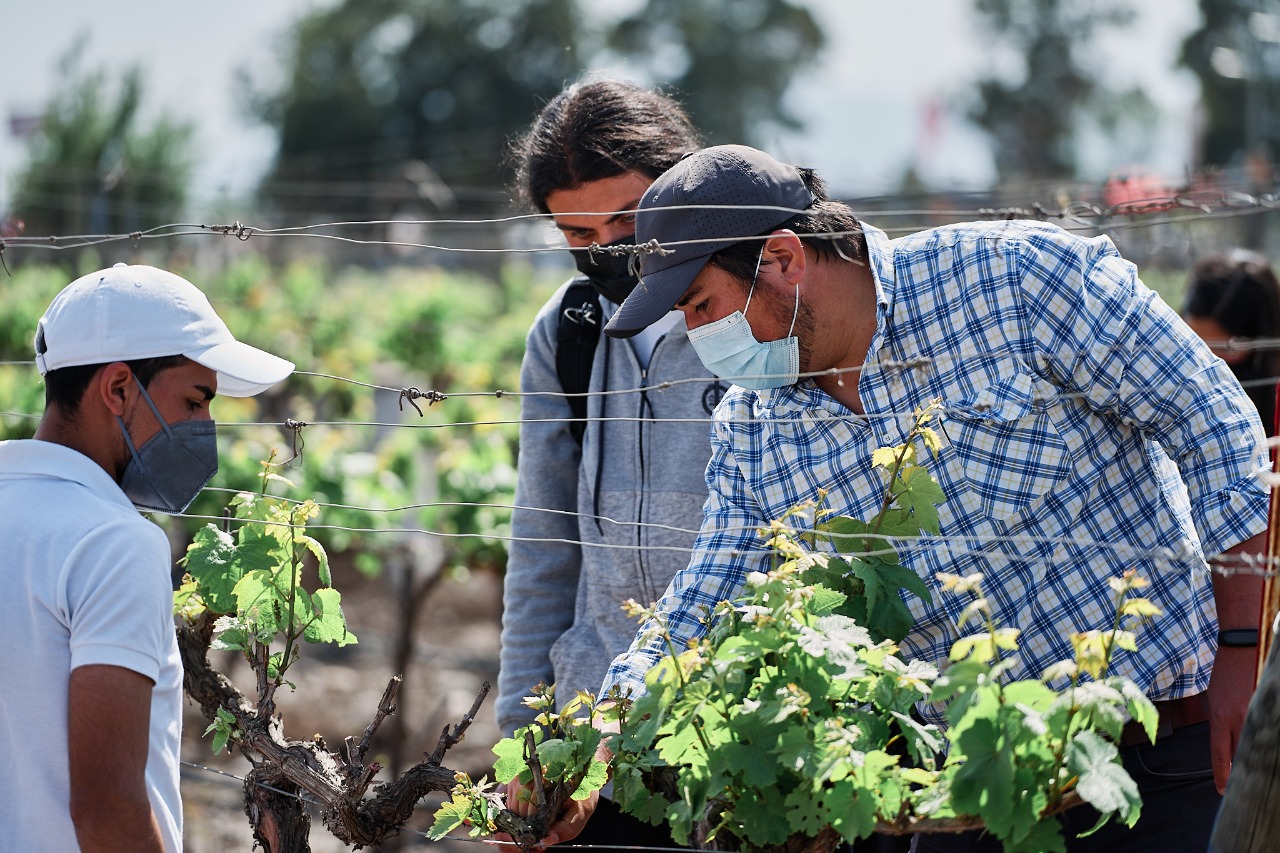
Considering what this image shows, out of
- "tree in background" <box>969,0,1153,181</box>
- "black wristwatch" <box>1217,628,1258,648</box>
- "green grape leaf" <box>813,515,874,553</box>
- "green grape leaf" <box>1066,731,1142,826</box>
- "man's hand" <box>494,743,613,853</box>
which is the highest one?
"tree in background" <box>969,0,1153,181</box>

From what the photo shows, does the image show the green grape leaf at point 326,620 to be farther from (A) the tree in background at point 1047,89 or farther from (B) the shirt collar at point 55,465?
(A) the tree in background at point 1047,89

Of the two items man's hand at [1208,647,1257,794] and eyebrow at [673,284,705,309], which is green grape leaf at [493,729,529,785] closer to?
eyebrow at [673,284,705,309]

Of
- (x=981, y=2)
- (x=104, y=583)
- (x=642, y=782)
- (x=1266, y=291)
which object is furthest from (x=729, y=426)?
(x=981, y=2)

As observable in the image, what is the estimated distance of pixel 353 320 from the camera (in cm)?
1280

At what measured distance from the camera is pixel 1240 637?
2021mm

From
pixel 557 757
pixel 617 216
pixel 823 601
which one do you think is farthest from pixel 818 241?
pixel 557 757

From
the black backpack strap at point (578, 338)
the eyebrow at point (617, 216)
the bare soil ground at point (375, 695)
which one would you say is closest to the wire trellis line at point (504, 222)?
the eyebrow at point (617, 216)

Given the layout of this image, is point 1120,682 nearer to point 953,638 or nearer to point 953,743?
point 953,743

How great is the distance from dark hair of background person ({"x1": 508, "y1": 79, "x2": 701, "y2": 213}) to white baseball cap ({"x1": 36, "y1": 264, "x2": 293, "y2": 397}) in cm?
91

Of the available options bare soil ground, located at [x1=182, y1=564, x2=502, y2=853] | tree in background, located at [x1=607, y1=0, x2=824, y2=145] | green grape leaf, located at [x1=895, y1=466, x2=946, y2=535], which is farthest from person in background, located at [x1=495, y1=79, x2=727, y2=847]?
A: tree in background, located at [x1=607, y1=0, x2=824, y2=145]

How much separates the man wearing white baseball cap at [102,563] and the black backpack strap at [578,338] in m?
0.86

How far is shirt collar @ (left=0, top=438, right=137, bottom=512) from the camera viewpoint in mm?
1925

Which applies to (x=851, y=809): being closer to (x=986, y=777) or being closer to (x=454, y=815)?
(x=986, y=777)

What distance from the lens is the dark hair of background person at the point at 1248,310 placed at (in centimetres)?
416
